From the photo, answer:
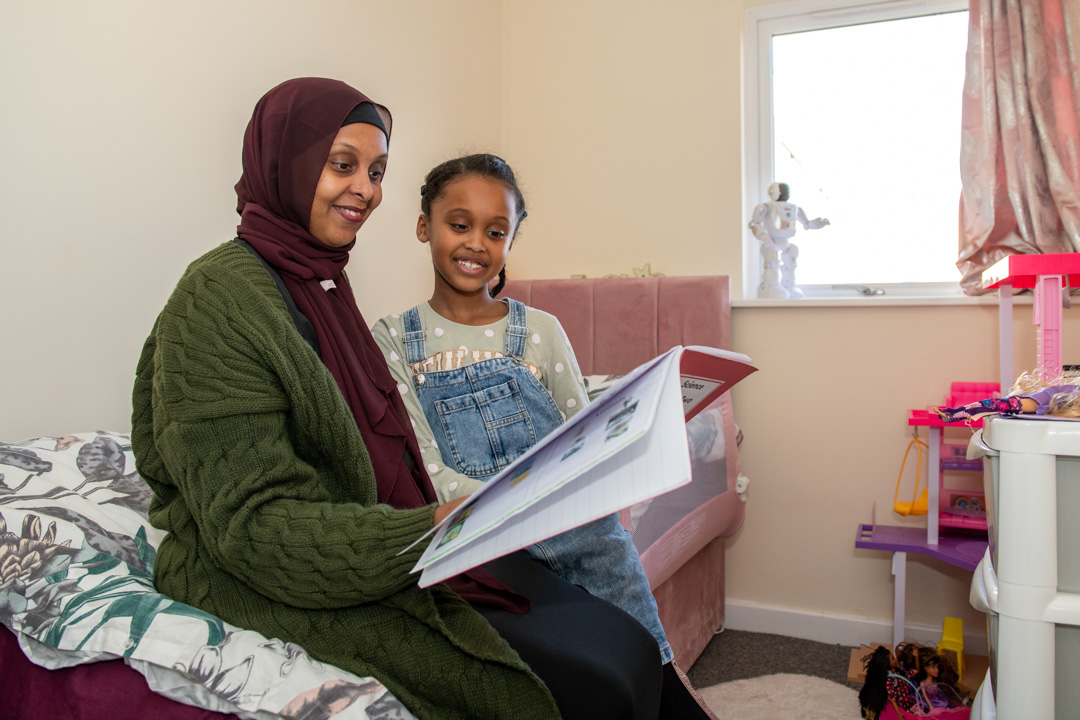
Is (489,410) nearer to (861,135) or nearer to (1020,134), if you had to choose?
(1020,134)

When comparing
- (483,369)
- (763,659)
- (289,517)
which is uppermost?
(483,369)

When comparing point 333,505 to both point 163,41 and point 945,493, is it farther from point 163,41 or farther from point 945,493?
point 945,493

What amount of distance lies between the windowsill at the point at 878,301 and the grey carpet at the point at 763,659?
102 cm

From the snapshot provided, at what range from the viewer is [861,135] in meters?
2.56

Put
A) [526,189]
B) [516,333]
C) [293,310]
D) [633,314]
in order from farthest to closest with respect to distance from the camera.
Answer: [526,189], [633,314], [516,333], [293,310]

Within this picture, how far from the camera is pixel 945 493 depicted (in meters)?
2.19

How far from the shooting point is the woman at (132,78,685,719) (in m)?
0.71

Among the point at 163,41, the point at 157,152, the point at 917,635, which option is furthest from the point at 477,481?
the point at 917,635

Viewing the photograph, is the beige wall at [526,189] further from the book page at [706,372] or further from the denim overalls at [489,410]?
the book page at [706,372]

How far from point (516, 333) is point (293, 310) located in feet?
1.55

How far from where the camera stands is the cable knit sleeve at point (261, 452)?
0.70 meters

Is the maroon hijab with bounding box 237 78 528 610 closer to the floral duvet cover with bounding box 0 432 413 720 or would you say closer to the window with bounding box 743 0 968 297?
the floral duvet cover with bounding box 0 432 413 720

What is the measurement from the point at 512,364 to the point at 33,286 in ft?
2.56

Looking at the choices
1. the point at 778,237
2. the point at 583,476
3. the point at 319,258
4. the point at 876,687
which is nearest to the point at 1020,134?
the point at 778,237
